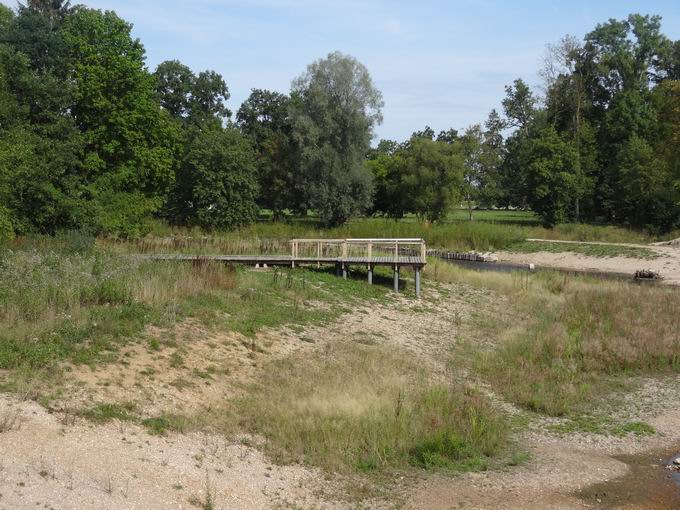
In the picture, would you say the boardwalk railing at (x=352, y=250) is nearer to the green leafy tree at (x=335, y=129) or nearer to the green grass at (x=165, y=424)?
the green grass at (x=165, y=424)

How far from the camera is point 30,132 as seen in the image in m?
32.4

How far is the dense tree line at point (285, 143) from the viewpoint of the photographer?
3447 cm

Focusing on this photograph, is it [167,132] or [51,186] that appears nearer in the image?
[51,186]

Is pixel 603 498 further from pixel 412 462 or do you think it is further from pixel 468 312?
pixel 468 312

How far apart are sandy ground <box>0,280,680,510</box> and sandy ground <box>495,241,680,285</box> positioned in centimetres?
3047

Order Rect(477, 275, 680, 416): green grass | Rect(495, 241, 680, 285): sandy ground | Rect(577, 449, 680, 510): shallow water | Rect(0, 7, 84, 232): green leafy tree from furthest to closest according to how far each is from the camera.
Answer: Rect(495, 241, 680, 285): sandy ground, Rect(0, 7, 84, 232): green leafy tree, Rect(477, 275, 680, 416): green grass, Rect(577, 449, 680, 510): shallow water

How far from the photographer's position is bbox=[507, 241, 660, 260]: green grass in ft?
160

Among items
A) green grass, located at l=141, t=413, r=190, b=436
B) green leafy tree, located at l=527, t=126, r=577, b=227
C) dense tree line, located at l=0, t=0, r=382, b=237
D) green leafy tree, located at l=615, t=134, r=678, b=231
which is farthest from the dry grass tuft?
green leafy tree, located at l=527, t=126, r=577, b=227

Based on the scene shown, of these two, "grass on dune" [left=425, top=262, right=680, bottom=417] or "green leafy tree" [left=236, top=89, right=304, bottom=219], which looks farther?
"green leafy tree" [left=236, top=89, right=304, bottom=219]

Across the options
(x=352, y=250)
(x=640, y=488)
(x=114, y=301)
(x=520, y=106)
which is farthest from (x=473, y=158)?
(x=640, y=488)

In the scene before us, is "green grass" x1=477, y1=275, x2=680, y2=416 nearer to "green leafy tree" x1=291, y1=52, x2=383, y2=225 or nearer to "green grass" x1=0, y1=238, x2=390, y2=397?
"green grass" x1=0, y1=238, x2=390, y2=397

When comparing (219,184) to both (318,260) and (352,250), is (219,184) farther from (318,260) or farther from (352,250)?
(318,260)

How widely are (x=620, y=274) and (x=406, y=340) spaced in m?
28.9

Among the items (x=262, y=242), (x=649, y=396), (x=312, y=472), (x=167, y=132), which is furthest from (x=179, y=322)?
(x=167, y=132)
